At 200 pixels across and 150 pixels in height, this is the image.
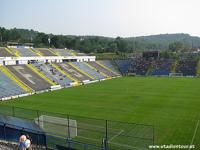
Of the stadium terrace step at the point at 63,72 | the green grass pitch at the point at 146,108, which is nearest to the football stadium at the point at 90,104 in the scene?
the green grass pitch at the point at 146,108

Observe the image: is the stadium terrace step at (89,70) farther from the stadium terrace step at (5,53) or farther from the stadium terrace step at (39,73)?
the stadium terrace step at (5,53)

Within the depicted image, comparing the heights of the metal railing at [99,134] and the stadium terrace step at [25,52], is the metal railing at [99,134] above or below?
below

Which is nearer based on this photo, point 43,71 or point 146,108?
point 146,108

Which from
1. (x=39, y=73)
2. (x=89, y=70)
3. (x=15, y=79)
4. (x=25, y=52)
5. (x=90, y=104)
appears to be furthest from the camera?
(x=89, y=70)

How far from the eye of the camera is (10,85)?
151 feet

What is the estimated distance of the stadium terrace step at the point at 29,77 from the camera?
49281 mm

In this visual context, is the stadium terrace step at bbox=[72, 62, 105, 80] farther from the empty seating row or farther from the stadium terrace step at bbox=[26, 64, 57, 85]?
the empty seating row

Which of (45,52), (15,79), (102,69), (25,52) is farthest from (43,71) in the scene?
(102,69)

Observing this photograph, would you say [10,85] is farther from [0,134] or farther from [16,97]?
[0,134]

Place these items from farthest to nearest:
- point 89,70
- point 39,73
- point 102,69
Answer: point 102,69 < point 89,70 < point 39,73

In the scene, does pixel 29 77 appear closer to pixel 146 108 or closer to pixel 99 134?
pixel 146 108

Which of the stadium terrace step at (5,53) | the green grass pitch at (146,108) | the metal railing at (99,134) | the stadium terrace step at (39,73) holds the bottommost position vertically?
the green grass pitch at (146,108)

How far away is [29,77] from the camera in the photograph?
53031 millimetres

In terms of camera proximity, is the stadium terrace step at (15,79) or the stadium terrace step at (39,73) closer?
the stadium terrace step at (15,79)
